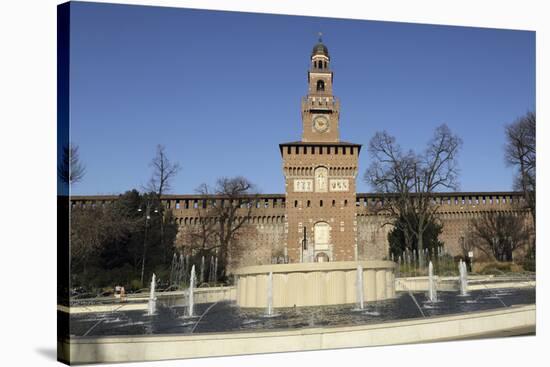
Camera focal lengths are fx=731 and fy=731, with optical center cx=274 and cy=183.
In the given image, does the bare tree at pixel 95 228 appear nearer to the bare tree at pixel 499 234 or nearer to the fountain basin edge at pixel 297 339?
the fountain basin edge at pixel 297 339

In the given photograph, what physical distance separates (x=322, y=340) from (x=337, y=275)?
1.86 metres

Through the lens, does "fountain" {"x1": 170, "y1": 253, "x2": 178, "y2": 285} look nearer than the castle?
Yes

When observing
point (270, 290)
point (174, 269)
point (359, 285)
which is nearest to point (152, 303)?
point (270, 290)

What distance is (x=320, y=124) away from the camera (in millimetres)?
21688

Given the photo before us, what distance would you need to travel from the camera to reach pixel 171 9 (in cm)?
1361

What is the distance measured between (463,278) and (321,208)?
23.5ft

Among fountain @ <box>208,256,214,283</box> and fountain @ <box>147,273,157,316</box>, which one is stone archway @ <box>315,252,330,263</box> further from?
fountain @ <box>147,273,157,316</box>

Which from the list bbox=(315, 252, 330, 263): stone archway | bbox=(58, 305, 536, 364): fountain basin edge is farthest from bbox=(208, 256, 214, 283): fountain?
bbox=(58, 305, 536, 364): fountain basin edge

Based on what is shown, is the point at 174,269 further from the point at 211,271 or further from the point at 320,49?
the point at 320,49

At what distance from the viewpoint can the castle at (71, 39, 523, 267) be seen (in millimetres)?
20938

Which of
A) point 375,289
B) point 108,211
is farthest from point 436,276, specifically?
point 108,211

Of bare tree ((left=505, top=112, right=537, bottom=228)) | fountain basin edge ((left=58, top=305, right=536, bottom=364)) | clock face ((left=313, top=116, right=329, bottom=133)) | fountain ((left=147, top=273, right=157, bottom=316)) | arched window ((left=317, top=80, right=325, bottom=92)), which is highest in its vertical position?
arched window ((left=317, top=80, right=325, bottom=92))

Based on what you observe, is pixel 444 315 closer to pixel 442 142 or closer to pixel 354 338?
pixel 354 338

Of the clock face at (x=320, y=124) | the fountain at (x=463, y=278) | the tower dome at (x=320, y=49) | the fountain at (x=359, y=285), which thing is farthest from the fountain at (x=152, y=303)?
the clock face at (x=320, y=124)
